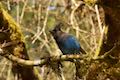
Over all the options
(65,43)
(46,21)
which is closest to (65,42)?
(65,43)

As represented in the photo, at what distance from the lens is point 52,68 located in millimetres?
2711

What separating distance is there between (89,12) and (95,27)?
216 mm

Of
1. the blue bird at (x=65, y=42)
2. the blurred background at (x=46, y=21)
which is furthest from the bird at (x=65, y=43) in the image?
the blurred background at (x=46, y=21)

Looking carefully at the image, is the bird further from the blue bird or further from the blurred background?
the blurred background

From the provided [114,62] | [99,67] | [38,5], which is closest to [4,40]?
[99,67]

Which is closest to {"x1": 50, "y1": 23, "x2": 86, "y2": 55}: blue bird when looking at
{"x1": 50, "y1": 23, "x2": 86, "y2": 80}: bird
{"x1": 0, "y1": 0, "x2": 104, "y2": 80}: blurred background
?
{"x1": 50, "y1": 23, "x2": 86, "y2": 80}: bird

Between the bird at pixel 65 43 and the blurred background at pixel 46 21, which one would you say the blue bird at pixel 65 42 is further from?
the blurred background at pixel 46 21

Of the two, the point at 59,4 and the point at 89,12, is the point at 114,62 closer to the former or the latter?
the point at 89,12

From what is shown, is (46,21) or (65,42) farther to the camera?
(46,21)

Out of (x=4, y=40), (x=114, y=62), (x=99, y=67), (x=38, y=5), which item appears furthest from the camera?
(x=38, y=5)

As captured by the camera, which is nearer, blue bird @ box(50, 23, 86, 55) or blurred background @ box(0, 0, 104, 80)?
blue bird @ box(50, 23, 86, 55)

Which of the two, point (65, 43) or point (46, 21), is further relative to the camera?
point (46, 21)

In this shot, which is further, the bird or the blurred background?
the blurred background

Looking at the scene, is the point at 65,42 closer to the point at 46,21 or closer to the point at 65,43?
the point at 65,43
